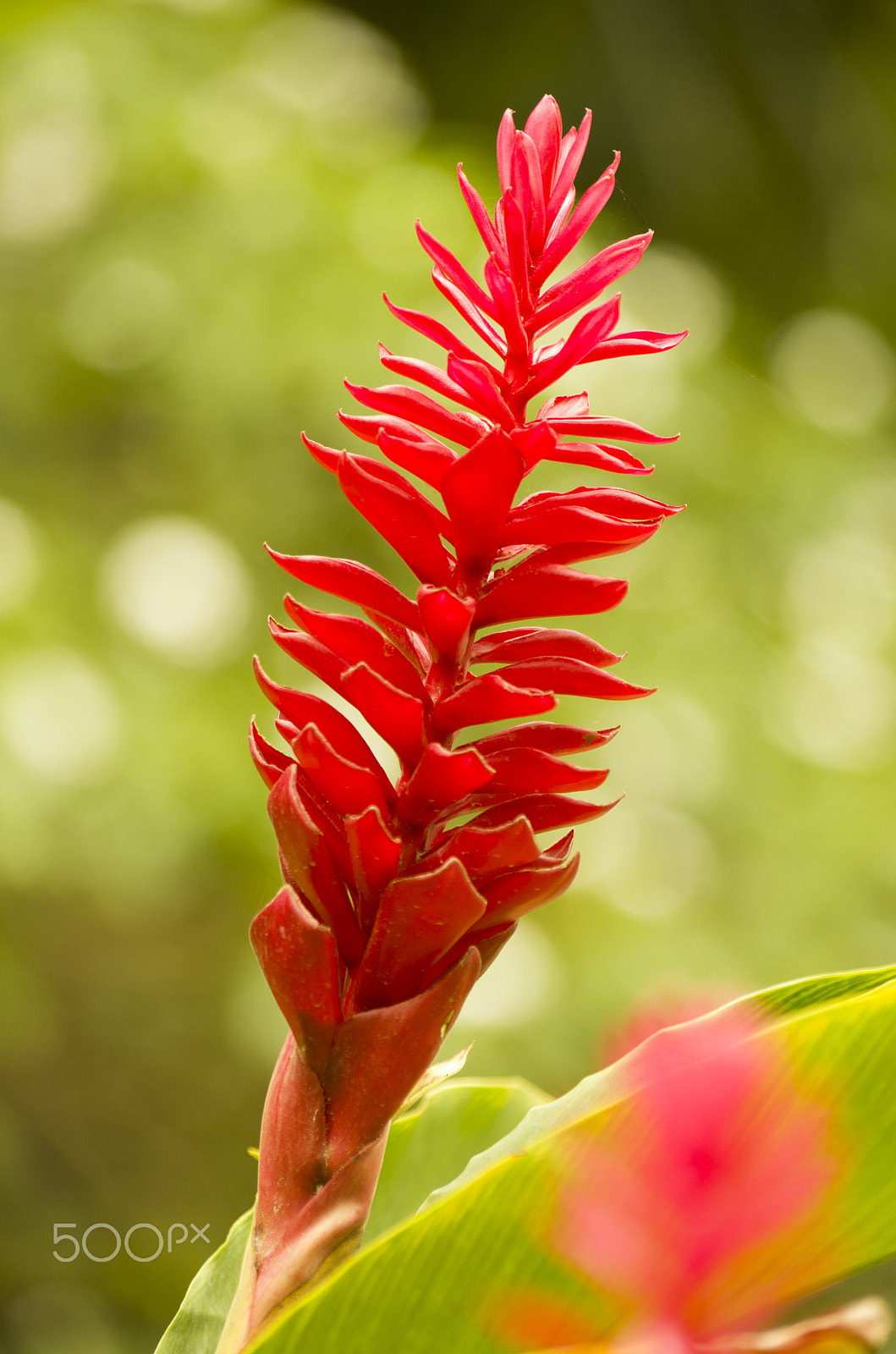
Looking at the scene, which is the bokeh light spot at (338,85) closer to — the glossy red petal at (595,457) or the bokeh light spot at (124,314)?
the bokeh light spot at (124,314)

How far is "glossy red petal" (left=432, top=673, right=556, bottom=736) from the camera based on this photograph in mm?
194

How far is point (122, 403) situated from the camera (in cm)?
170

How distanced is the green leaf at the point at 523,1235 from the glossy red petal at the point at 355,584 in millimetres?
89

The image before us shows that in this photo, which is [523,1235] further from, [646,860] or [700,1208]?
[646,860]

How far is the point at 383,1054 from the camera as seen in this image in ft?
0.64

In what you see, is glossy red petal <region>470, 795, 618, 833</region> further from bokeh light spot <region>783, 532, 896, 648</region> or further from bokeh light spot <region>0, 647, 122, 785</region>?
bokeh light spot <region>783, 532, 896, 648</region>

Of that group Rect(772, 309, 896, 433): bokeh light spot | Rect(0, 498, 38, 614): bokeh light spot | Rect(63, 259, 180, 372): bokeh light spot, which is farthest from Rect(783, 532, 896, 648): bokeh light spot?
A: Rect(0, 498, 38, 614): bokeh light spot

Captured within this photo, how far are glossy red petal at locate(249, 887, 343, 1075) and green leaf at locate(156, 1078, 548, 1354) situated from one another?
55 millimetres

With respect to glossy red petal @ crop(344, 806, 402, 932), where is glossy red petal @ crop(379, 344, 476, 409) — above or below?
above

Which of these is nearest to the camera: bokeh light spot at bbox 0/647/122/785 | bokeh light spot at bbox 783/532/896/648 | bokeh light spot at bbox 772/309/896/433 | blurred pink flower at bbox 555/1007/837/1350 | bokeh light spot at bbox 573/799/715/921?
blurred pink flower at bbox 555/1007/837/1350

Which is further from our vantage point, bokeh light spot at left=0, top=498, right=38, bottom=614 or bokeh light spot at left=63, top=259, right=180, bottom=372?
bokeh light spot at left=63, top=259, right=180, bottom=372

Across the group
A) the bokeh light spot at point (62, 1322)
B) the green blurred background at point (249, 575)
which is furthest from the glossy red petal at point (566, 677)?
the bokeh light spot at point (62, 1322)

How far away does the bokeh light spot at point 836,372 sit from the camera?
1965 millimetres

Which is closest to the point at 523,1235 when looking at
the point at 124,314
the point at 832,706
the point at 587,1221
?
the point at 587,1221
